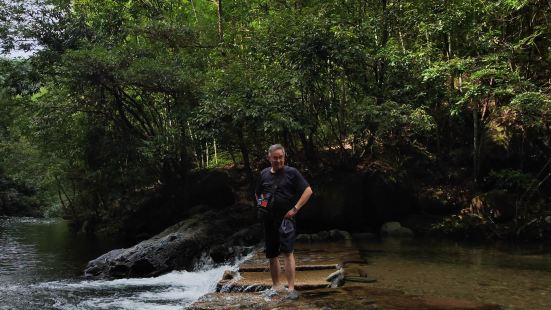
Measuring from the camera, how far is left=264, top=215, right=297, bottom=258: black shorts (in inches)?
229

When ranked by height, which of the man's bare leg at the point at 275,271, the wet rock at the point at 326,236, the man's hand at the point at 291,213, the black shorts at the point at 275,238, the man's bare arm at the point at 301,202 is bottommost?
the wet rock at the point at 326,236

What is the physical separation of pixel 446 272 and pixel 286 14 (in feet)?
28.2

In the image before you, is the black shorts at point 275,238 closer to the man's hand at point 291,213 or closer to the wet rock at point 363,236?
the man's hand at point 291,213

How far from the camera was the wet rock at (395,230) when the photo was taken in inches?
539

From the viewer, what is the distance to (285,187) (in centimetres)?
582

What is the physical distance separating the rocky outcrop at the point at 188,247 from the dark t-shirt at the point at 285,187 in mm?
6510

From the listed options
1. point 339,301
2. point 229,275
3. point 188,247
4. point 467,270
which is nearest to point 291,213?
point 339,301

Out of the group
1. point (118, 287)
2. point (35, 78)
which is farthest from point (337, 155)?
point (35, 78)

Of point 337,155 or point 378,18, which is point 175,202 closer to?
point 337,155

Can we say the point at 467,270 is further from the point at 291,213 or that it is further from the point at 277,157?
the point at 277,157

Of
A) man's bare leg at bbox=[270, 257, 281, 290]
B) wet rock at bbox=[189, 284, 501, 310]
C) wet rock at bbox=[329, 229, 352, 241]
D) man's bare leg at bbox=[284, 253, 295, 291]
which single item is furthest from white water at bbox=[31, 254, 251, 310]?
wet rock at bbox=[329, 229, 352, 241]

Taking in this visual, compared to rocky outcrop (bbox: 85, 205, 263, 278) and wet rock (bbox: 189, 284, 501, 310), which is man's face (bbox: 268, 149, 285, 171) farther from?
rocky outcrop (bbox: 85, 205, 263, 278)

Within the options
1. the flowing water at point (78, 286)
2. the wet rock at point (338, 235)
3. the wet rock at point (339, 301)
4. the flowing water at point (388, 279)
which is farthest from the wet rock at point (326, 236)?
the wet rock at point (339, 301)

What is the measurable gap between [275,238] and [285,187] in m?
0.64
